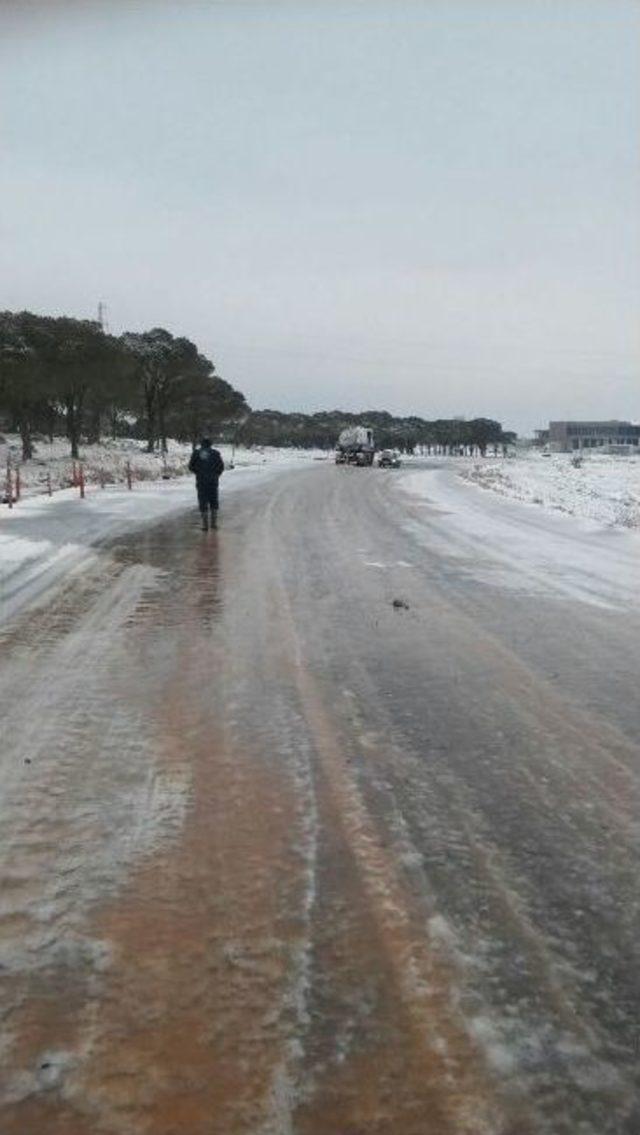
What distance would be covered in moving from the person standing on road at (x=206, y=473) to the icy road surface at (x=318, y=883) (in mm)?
8879

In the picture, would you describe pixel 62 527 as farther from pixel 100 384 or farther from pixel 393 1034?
pixel 100 384

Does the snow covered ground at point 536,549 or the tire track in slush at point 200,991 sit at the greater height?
the snow covered ground at point 536,549

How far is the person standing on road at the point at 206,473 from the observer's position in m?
16.1

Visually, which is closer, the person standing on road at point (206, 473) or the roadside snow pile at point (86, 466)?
the person standing on road at point (206, 473)

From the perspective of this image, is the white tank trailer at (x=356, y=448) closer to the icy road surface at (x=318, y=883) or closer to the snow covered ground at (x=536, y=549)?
the snow covered ground at (x=536, y=549)

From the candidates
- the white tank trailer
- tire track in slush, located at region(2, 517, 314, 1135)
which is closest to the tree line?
the white tank trailer

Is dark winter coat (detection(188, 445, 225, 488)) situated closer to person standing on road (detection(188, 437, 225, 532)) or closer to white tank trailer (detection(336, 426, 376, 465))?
person standing on road (detection(188, 437, 225, 532))

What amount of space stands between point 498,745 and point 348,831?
144 cm

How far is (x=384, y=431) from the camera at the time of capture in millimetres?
158500

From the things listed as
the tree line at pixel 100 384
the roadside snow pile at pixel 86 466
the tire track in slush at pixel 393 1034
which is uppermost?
the tree line at pixel 100 384

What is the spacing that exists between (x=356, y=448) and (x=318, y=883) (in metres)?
61.9

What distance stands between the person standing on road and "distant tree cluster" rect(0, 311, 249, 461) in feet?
111

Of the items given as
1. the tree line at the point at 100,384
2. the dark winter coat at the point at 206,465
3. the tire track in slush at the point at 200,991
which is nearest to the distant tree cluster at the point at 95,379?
the tree line at the point at 100,384

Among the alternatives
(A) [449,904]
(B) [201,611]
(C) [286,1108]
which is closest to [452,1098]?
(C) [286,1108]
